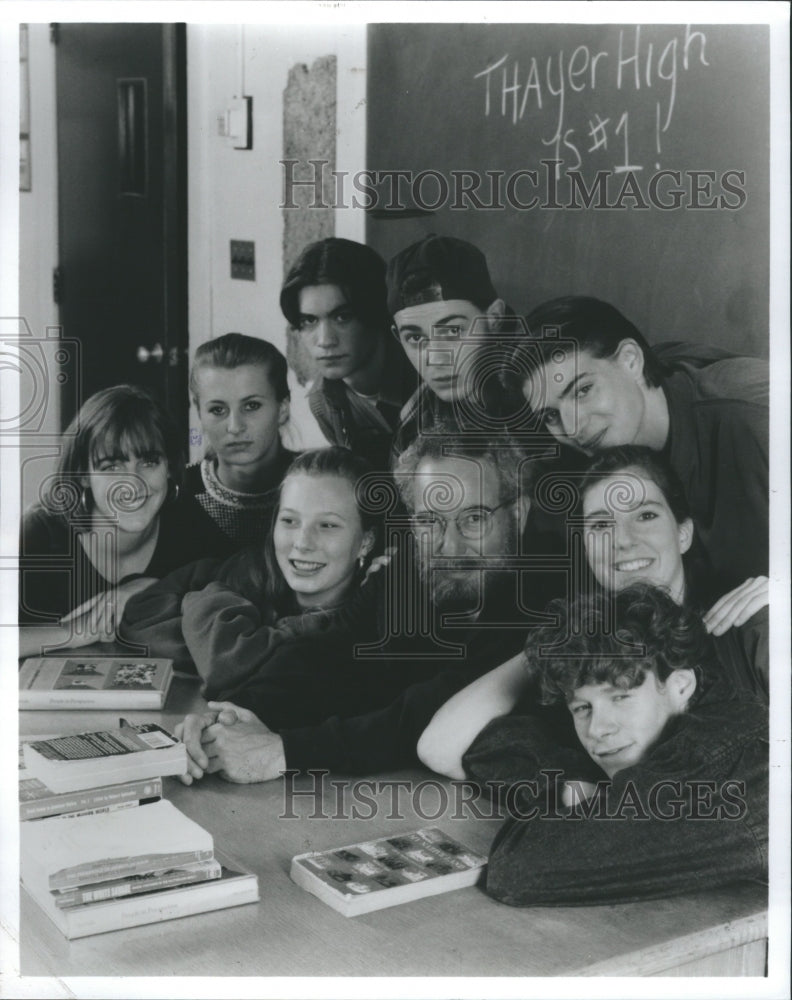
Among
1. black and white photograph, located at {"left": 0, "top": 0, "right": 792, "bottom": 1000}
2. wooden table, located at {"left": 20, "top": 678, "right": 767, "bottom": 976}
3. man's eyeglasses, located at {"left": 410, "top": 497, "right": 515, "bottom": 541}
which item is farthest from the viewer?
man's eyeglasses, located at {"left": 410, "top": 497, "right": 515, "bottom": 541}

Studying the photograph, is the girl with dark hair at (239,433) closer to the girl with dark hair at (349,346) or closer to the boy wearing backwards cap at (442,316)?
the girl with dark hair at (349,346)

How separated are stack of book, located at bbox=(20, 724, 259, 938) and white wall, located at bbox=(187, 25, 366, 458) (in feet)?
2.12

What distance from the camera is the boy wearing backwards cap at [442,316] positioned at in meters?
2.66

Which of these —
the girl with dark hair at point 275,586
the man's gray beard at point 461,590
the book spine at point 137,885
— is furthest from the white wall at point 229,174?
the book spine at point 137,885

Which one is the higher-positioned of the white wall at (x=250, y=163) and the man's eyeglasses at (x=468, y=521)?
the white wall at (x=250, y=163)

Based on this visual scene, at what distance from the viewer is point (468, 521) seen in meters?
2.69

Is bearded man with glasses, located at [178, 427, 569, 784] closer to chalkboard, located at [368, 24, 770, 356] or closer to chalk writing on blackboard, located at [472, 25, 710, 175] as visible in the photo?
chalkboard, located at [368, 24, 770, 356]

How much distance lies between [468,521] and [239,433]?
512 millimetres

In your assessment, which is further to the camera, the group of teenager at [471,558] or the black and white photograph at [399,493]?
the group of teenager at [471,558]

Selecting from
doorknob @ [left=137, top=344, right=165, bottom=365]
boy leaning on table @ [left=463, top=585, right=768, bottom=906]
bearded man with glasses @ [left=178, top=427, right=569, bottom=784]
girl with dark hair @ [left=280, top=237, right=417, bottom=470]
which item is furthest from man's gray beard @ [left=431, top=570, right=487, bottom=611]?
doorknob @ [left=137, top=344, right=165, bottom=365]

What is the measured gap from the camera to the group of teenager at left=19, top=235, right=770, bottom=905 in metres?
2.59

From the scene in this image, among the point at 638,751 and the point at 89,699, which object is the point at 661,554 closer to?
the point at 638,751

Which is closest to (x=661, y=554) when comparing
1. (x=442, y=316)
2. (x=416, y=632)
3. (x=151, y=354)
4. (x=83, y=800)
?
(x=416, y=632)

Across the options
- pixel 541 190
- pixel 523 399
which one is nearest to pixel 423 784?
pixel 523 399
